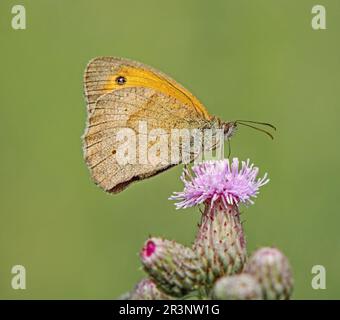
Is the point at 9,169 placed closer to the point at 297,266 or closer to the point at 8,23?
the point at 8,23

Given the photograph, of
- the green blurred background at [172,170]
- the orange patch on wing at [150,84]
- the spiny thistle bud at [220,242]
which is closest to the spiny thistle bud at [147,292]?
the spiny thistle bud at [220,242]

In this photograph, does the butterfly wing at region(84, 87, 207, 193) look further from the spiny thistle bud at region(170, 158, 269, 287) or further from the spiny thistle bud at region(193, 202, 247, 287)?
the spiny thistle bud at region(193, 202, 247, 287)

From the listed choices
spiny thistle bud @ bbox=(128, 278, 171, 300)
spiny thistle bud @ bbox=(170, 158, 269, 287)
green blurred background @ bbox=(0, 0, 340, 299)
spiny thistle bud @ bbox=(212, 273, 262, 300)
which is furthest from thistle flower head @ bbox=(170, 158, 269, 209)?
green blurred background @ bbox=(0, 0, 340, 299)

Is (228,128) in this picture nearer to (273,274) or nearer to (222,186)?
(222,186)
